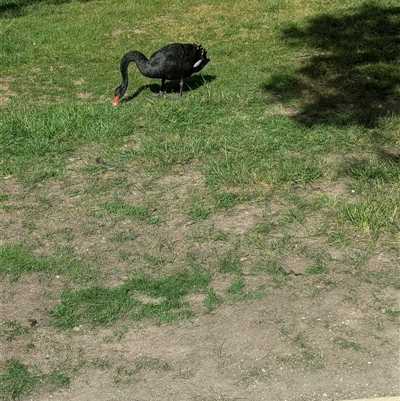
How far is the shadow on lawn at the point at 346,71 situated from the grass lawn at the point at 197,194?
0.03m

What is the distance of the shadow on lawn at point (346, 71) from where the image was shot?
358 inches

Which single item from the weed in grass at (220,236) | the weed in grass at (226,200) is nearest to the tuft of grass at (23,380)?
the weed in grass at (220,236)

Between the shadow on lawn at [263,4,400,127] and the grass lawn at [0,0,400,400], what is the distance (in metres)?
0.03

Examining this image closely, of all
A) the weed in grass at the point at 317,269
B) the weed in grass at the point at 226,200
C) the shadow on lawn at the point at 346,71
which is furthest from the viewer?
the shadow on lawn at the point at 346,71

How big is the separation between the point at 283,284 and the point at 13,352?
1.80 metres

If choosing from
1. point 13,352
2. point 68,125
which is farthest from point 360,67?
point 13,352

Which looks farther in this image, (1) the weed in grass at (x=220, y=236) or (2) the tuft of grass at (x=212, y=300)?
(1) the weed in grass at (x=220, y=236)

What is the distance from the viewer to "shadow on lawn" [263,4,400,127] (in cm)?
909

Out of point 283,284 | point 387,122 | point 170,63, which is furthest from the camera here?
point 170,63

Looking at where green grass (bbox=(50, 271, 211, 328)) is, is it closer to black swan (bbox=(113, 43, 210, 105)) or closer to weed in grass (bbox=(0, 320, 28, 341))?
weed in grass (bbox=(0, 320, 28, 341))

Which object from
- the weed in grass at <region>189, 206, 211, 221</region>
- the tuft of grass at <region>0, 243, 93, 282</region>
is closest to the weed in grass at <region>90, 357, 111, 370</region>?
the tuft of grass at <region>0, 243, 93, 282</region>

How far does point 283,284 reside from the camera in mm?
6070

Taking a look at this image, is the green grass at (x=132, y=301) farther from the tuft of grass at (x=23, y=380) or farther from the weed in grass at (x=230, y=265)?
the tuft of grass at (x=23, y=380)

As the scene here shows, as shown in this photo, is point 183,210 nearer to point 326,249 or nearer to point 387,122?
point 326,249
